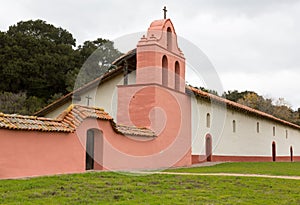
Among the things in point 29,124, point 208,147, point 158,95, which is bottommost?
point 208,147

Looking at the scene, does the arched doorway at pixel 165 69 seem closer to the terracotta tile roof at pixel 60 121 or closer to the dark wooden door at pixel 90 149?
the terracotta tile roof at pixel 60 121

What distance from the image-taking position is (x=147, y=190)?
9969 millimetres

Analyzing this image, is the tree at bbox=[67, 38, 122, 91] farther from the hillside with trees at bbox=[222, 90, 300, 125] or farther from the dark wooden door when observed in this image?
the dark wooden door

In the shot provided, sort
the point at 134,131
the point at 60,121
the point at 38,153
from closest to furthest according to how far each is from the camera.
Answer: the point at 38,153, the point at 60,121, the point at 134,131

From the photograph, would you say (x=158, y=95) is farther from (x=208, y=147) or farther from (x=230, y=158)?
(x=230, y=158)

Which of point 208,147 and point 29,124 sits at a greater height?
point 29,124

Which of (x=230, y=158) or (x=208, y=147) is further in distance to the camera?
(x=230, y=158)

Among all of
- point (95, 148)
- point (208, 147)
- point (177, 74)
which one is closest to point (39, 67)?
point (208, 147)

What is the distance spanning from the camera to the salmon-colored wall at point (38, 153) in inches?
441

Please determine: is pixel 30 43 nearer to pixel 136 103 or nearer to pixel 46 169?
pixel 136 103

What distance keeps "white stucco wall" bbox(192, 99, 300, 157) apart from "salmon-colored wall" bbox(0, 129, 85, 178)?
34.9 feet

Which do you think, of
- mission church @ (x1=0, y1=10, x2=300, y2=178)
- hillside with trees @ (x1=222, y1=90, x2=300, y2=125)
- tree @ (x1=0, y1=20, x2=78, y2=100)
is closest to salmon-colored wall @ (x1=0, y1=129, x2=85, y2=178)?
mission church @ (x1=0, y1=10, x2=300, y2=178)

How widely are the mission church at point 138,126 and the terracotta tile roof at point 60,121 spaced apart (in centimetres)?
1

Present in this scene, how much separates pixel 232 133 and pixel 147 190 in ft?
62.4
